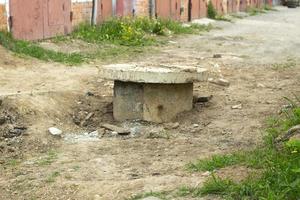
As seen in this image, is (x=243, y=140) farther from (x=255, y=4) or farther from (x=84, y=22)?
(x=255, y=4)

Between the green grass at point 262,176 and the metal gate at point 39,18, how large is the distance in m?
6.29

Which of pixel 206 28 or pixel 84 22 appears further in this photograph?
pixel 206 28

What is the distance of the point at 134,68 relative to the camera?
6715 millimetres

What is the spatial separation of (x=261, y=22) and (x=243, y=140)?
14.4 meters

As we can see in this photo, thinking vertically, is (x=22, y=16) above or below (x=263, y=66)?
above

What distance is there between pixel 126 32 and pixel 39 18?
1996 millimetres

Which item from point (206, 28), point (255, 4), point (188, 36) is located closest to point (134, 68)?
point (188, 36)

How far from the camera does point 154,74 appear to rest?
651 centimetres

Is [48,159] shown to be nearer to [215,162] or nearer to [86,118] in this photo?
[86,118]

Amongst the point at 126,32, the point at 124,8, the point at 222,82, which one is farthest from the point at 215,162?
the point at 124,8

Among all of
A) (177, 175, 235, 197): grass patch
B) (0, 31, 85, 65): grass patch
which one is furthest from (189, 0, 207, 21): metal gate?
(177, 175, 235, 197): grass patch

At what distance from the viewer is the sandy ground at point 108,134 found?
4758 mm

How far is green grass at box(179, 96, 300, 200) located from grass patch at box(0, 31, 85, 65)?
5005 millimetres

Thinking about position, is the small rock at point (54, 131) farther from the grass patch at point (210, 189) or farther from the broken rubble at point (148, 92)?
the grass patch at point (210, 189)
